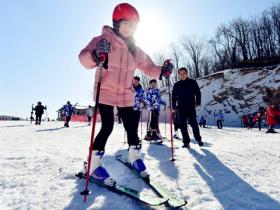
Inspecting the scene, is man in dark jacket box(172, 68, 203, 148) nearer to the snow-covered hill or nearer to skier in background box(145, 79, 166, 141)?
skier in background box(145, 79, 166, 141)

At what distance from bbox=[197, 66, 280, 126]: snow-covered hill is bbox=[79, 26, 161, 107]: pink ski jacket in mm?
28920

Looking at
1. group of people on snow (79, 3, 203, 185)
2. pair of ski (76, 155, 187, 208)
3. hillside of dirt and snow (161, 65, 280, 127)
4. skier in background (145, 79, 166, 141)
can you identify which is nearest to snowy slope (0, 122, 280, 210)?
pair of ski (76, 155, 187, 208)

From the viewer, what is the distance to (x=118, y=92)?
3426mm

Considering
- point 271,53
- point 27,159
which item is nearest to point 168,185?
point 27,159

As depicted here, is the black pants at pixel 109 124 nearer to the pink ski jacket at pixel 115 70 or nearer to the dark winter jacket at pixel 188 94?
the pink ski jacket at pixel 115 70

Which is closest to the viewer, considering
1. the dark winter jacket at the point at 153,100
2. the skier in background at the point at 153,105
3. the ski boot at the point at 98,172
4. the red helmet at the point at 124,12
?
the ski boot at the point at 98,172

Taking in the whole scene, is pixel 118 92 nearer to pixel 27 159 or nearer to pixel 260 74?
pixel 27 159

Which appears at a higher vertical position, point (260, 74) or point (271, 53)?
point (271, 53)

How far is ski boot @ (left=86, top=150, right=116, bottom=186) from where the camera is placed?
2961 mm

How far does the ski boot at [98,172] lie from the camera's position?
117 inches

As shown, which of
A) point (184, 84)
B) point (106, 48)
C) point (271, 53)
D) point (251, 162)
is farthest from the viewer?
point (271, 53)

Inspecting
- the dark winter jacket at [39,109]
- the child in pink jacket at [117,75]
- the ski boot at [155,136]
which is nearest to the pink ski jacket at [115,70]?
the child in pink jacket at [117,75]

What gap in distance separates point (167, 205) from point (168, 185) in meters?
0.65

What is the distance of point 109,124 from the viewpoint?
11.0 feet
